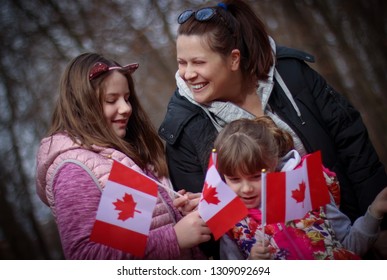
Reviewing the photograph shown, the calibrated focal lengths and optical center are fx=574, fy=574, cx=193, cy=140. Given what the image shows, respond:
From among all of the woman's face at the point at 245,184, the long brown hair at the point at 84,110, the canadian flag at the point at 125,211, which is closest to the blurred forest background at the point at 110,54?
the long brown hair at the point at 84,110

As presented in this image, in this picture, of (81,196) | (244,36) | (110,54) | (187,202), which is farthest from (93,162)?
(244,36)

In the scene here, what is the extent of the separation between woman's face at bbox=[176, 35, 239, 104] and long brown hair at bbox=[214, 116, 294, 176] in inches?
4.2

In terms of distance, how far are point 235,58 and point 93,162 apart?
14.7 inches

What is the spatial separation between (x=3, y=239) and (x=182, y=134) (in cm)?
43

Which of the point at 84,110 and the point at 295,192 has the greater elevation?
the point at 84,110

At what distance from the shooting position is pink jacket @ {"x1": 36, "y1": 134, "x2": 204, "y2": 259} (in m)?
1.00

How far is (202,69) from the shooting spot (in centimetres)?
114

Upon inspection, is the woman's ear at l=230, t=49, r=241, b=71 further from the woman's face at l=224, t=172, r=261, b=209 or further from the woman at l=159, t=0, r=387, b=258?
the woman's face at l=224, t=172, r=261, b=209

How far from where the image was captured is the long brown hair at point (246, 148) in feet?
3.35

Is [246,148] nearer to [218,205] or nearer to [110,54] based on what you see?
[218,205]

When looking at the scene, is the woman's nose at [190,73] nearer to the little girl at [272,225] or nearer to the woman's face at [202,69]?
the woman's face at [202,69]

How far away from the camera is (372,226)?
1.10 m

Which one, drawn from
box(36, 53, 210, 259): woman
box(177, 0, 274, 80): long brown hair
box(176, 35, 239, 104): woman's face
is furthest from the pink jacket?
box(177, 0, 274, 80): long brown hair

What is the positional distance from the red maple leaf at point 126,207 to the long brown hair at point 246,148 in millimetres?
170
